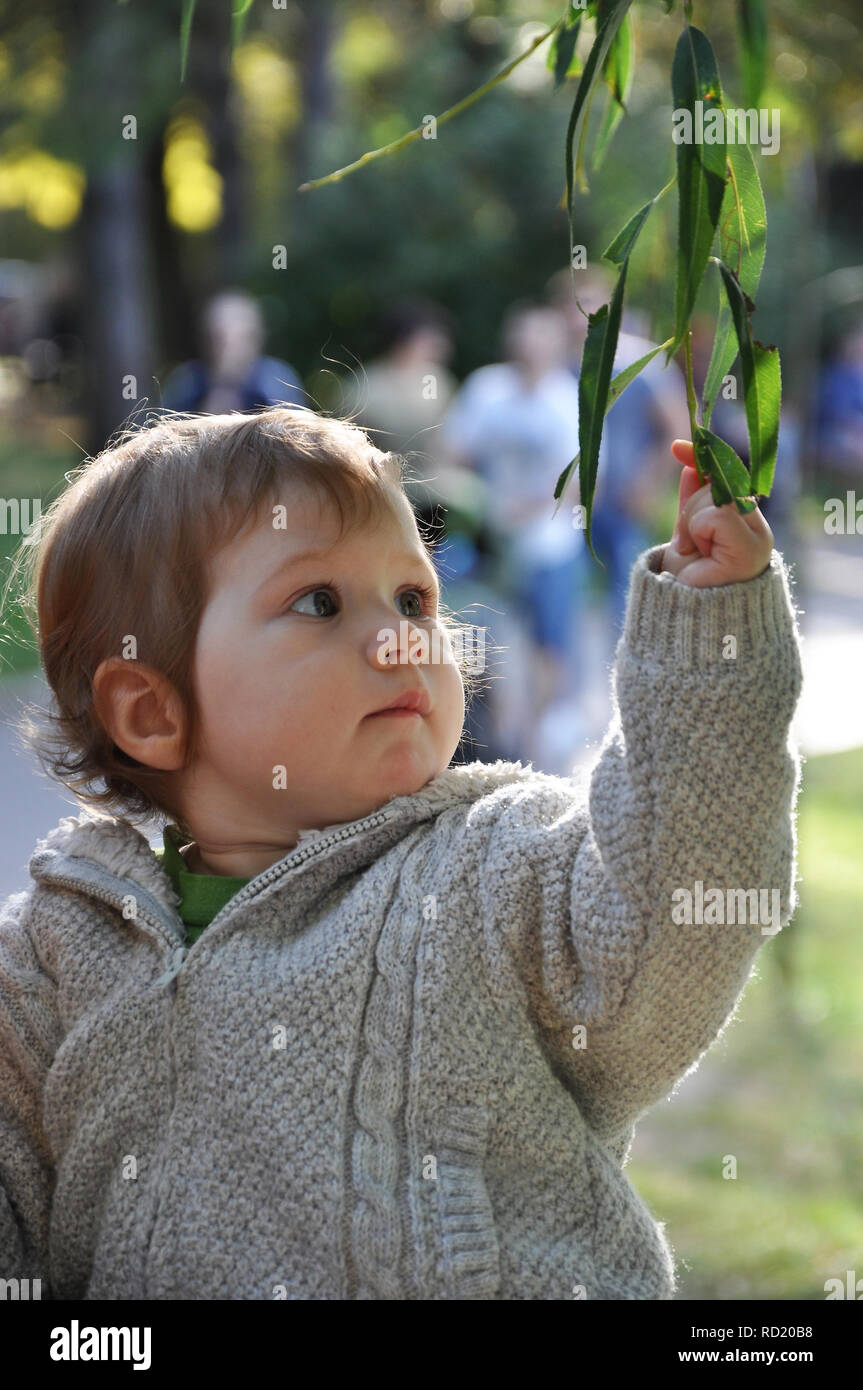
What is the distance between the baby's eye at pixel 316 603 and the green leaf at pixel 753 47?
60cm

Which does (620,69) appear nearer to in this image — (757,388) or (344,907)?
(757,388)

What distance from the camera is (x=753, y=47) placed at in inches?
48.9

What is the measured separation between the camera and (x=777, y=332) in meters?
16.9

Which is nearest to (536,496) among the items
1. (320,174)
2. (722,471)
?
(722,471)

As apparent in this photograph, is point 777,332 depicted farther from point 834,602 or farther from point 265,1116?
point 265,1116

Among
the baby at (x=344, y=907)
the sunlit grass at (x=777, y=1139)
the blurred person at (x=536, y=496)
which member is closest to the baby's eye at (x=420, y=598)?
the baby at (x=344, y=907)

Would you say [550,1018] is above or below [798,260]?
below

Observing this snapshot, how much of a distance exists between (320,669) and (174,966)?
33cm


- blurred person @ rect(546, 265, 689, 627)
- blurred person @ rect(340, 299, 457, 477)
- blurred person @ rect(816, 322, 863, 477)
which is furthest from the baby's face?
blurred person @ rect(816, 322, 863, 477)

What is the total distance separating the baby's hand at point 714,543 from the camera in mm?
1291

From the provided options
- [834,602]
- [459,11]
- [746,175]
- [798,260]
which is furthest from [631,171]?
[746,175]

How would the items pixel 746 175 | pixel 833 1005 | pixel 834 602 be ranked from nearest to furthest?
pixel 746 175 → pixel 833 1005 → pixel 834 602

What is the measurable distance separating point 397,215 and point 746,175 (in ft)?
49.0

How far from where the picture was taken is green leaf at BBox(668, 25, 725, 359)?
113 cm
